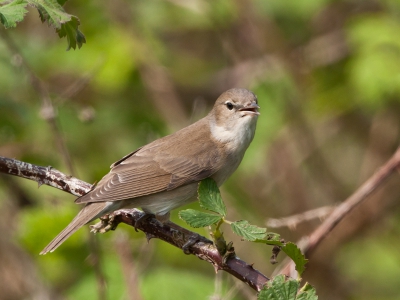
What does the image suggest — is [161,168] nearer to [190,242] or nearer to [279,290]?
[190,242]

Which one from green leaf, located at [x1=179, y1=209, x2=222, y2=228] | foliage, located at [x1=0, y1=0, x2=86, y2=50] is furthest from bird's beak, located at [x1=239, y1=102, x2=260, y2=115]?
green leaf, located at [x1=179, y1=209, x2=222, y2=228]

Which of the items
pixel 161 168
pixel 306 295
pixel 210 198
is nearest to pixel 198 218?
pixel 210 198

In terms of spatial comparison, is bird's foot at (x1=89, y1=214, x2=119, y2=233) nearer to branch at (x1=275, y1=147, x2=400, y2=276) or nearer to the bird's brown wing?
the bird's brown wing

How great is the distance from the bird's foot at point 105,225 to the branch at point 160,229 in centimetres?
5

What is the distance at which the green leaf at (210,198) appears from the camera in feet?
7.34

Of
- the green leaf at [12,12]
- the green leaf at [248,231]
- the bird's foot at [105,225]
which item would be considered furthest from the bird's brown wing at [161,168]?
the green leaf at [248,231]

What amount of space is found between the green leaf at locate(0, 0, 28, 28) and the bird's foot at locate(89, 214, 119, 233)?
1189mm

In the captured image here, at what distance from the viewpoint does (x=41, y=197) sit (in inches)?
228

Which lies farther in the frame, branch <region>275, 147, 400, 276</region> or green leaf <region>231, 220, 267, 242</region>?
branch <region>275, 147, 400, 276</region>

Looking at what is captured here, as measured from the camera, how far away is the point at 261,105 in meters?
6.01

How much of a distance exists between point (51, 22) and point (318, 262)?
4930mm

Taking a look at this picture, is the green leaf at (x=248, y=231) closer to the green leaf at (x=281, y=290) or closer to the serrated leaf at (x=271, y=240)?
the serrated leaf at (x=271, y=240)

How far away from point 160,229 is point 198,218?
1.09 meters

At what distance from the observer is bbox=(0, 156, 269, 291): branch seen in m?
2.39
